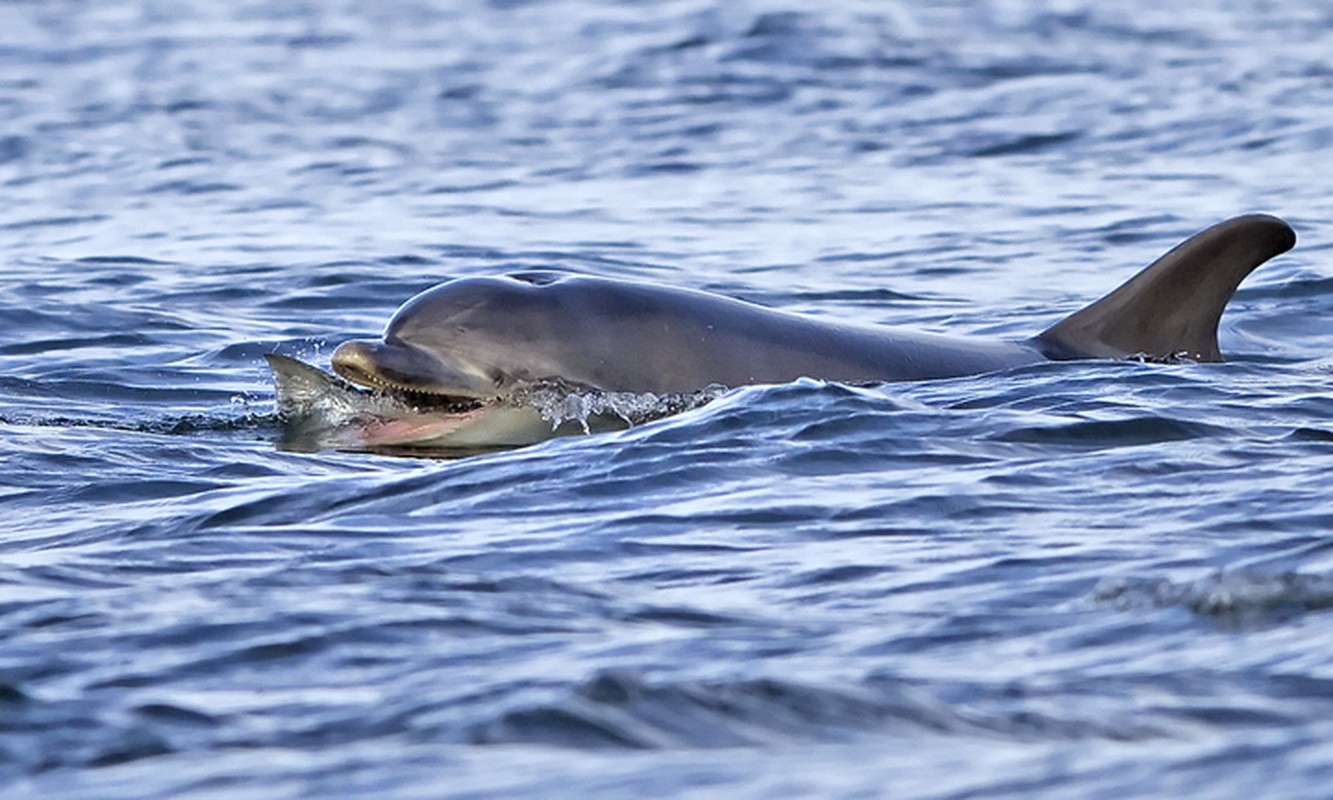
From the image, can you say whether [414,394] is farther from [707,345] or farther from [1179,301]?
[1179,301]

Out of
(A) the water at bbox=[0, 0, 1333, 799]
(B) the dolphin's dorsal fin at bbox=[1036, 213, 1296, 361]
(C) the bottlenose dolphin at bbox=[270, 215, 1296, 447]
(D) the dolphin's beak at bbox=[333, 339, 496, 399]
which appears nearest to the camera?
(A) the water at bbox=[0, 0, 1333, 799]

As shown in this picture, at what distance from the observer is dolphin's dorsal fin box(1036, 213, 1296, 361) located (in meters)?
10.5

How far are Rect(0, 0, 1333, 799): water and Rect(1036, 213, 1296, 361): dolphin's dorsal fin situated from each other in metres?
0.26

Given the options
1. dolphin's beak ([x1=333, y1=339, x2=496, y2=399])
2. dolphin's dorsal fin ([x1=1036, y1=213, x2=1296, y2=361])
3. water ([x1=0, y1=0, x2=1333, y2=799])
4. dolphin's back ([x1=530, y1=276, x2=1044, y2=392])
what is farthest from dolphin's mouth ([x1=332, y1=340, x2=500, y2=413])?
dolphin's dorsal fin ([x1=1036, y1=213, x2=1296, y2=361])

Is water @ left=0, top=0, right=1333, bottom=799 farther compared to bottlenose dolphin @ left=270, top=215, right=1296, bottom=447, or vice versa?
bottlenose dolphin @ left=270, top=215, right=1296, bottom=447

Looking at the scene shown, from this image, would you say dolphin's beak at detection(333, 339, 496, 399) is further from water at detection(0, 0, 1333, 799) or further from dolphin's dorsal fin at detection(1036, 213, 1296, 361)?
dolphin's dorsal fin at detection(1036, 213, 1296, 361)

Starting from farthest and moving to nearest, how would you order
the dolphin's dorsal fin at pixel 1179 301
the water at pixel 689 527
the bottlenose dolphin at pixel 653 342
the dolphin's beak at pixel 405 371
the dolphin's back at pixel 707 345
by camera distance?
1. the dolphin's dorsal fin at pixel 1179 301
2. the dolphin's back at pixel 707 345
3. the bottlenose dolphin at pixel 653 342
4. the dolphin's beak at pixel 405 371
5. the water at pixel 689 527

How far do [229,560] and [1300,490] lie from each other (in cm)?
356

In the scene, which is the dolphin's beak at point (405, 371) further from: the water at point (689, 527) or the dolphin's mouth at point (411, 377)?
the water at point (689, 527)

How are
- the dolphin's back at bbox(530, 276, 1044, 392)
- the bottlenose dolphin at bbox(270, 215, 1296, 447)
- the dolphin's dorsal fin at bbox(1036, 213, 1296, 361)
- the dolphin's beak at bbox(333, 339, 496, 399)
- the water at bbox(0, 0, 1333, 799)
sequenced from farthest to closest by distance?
the dolphin's dorsal fin at bbox(1036, 213, 1296, 361) → the dolphin's back at bbox(530, 276, 1044, 392) → the bottlenose dolphin at bbox(270, 215, 1296, 447) → the dolphin's beak at bbox(333, 339, 496, 399) → the water at bbox(0, 0, 1333, 799)

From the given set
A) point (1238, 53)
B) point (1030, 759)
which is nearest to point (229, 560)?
point (1030, 759)

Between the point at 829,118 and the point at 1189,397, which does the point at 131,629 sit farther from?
the point at 829,118

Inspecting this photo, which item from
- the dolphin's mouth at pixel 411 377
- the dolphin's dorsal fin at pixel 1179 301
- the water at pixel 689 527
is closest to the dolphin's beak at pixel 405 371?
the dolphin's mouth at pixel 411 377

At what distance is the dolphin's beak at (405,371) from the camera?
9719 mm
